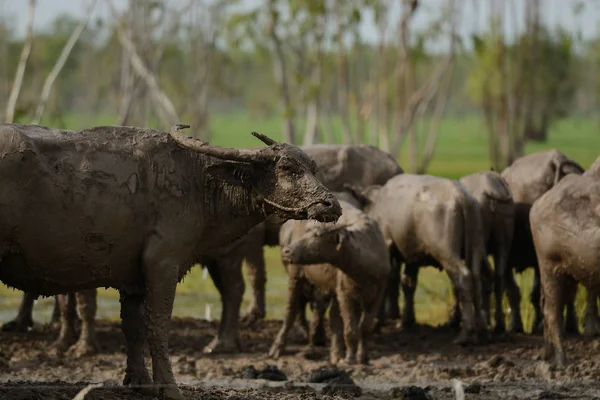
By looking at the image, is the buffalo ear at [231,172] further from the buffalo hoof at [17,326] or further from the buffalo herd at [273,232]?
the buffalo hoof at [17,326]

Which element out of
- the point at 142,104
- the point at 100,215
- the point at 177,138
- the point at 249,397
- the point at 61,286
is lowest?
the point at 249,397

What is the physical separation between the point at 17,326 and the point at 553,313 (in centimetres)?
709

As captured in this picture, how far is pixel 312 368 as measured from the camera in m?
12.5

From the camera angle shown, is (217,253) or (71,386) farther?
(217,253)

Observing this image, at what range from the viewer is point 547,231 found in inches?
461

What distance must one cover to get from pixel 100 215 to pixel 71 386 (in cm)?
160

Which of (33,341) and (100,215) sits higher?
(100,215)

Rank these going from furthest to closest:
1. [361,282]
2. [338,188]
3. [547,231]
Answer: [338,188] < [361,282] < [547,231]

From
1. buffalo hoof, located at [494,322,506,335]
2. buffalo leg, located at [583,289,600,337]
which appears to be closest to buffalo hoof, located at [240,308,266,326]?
buffalo hoof, located at [494,322,506,335]

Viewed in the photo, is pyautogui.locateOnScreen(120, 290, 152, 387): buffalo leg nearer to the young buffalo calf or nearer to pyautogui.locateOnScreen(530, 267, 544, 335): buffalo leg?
the young buffalo calf

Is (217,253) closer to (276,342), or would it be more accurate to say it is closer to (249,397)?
(276,342)

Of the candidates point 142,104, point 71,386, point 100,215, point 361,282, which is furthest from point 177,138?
point 142,104

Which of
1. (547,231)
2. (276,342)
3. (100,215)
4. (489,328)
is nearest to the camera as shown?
(100,215)

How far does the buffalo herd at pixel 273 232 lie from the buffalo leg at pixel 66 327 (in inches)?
0.7
